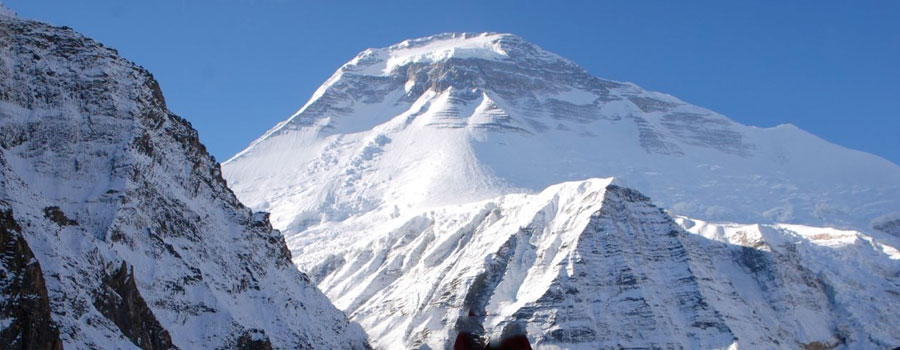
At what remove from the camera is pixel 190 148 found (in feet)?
433

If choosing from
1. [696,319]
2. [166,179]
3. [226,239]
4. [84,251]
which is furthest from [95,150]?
[696,319]

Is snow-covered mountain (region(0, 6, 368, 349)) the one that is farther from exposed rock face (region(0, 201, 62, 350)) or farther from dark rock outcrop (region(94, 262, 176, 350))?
exposed rock face (region(0, 201, 62, 350))

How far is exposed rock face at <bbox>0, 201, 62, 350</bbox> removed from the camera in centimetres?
7144

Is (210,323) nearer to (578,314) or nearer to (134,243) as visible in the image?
(134,243)

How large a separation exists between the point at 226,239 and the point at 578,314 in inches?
3025

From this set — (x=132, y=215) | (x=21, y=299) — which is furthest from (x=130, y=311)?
(x=21, y=299)

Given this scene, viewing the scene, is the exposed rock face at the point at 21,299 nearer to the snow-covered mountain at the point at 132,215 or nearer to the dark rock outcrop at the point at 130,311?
the snow-covered mountain at the point at 132,215

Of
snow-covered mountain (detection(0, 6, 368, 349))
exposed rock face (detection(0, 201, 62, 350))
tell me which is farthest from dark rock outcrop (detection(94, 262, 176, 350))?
exposed rock face (detection(0, 201, 62, 350))

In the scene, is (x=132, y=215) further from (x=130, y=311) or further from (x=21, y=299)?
(x=21, y=299)

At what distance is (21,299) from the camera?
72.7m

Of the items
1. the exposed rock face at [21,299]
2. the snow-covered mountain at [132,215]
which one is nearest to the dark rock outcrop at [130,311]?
the snow-covered mountain at [132,215]

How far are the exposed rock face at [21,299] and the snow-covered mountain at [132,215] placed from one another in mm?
11694

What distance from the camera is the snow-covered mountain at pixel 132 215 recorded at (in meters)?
95.8

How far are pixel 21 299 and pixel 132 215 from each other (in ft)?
131
